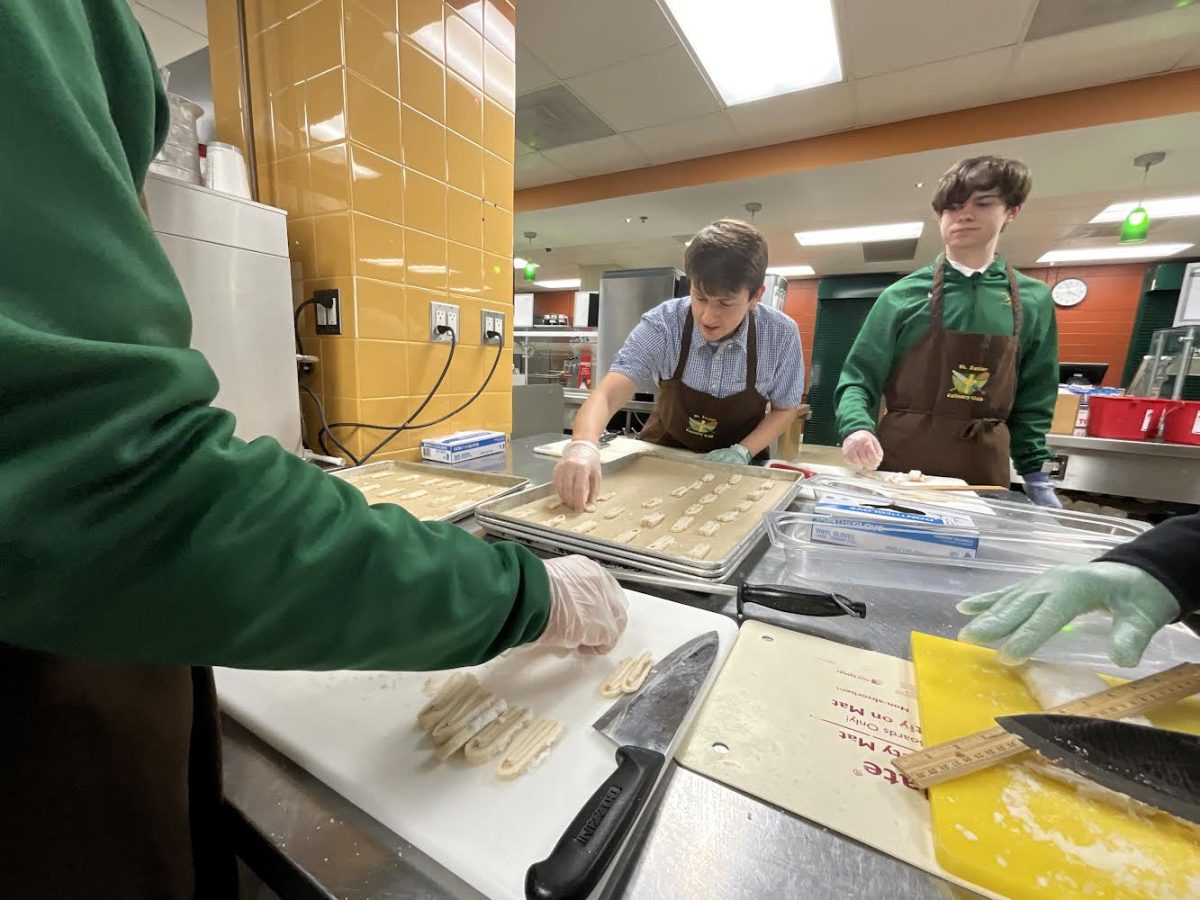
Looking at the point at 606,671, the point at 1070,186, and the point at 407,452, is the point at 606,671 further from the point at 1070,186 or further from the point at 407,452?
the point at 1070,186

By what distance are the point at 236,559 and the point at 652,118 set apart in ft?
11.6

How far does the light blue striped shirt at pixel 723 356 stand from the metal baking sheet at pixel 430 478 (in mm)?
640

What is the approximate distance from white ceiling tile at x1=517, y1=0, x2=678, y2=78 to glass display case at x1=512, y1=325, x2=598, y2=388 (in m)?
1.44

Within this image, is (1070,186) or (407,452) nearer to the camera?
(407,452)

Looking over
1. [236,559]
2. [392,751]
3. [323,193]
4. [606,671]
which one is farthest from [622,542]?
[323,193]

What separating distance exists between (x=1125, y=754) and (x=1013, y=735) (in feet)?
0.21

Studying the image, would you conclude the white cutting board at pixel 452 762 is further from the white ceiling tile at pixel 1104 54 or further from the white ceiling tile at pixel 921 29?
the white ceiling tile at pixel 1104 54

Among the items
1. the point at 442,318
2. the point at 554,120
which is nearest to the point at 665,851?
the point at 442,318

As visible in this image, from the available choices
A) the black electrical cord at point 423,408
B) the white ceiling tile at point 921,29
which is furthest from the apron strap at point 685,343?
the white ceiling tile at point 921,29

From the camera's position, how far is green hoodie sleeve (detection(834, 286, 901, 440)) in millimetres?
1501

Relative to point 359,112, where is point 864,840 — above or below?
below

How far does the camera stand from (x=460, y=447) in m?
1.26

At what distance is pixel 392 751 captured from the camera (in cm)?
37

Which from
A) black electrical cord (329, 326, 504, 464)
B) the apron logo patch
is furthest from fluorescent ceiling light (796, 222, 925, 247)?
black electrical cord (329, 326, 504, 464)
